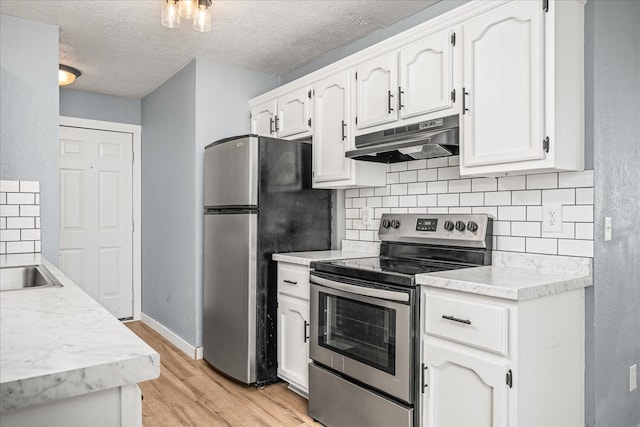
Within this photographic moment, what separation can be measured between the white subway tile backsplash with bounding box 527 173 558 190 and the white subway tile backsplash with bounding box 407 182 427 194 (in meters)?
0.65

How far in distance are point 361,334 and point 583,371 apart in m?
0.99

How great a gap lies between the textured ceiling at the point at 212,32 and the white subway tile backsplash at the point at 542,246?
1.50 m

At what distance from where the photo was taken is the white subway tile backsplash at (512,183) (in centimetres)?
223

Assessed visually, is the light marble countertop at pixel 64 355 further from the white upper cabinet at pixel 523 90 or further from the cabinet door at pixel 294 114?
the cabinet door at pixel 294 114

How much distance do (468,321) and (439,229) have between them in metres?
0.82

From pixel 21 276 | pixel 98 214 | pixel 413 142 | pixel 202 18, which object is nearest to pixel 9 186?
pixel 21 276

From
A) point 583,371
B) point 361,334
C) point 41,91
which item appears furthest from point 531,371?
point 41,91

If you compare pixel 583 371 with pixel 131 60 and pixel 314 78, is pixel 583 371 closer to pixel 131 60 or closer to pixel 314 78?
pixel 314 78

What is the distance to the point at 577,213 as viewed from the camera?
2.01 meters

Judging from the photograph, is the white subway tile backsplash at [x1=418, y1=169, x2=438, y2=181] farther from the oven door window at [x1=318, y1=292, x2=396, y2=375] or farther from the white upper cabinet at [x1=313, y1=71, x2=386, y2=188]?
the oven door window at [x1=318, y1=292, x2=396, y2=375]

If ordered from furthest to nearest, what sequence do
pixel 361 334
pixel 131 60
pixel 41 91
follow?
1. pixel 131 60
2. pixel 41 91
3. pixel 361 334

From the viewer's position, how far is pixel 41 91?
2852 millimetres

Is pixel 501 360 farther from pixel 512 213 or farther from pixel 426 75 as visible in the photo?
pixel 426 75

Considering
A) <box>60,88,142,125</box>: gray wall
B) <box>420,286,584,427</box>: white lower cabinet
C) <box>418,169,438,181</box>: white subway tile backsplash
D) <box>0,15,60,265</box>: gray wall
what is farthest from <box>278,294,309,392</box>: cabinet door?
<box>60,88,142,125</box>: gray wall
